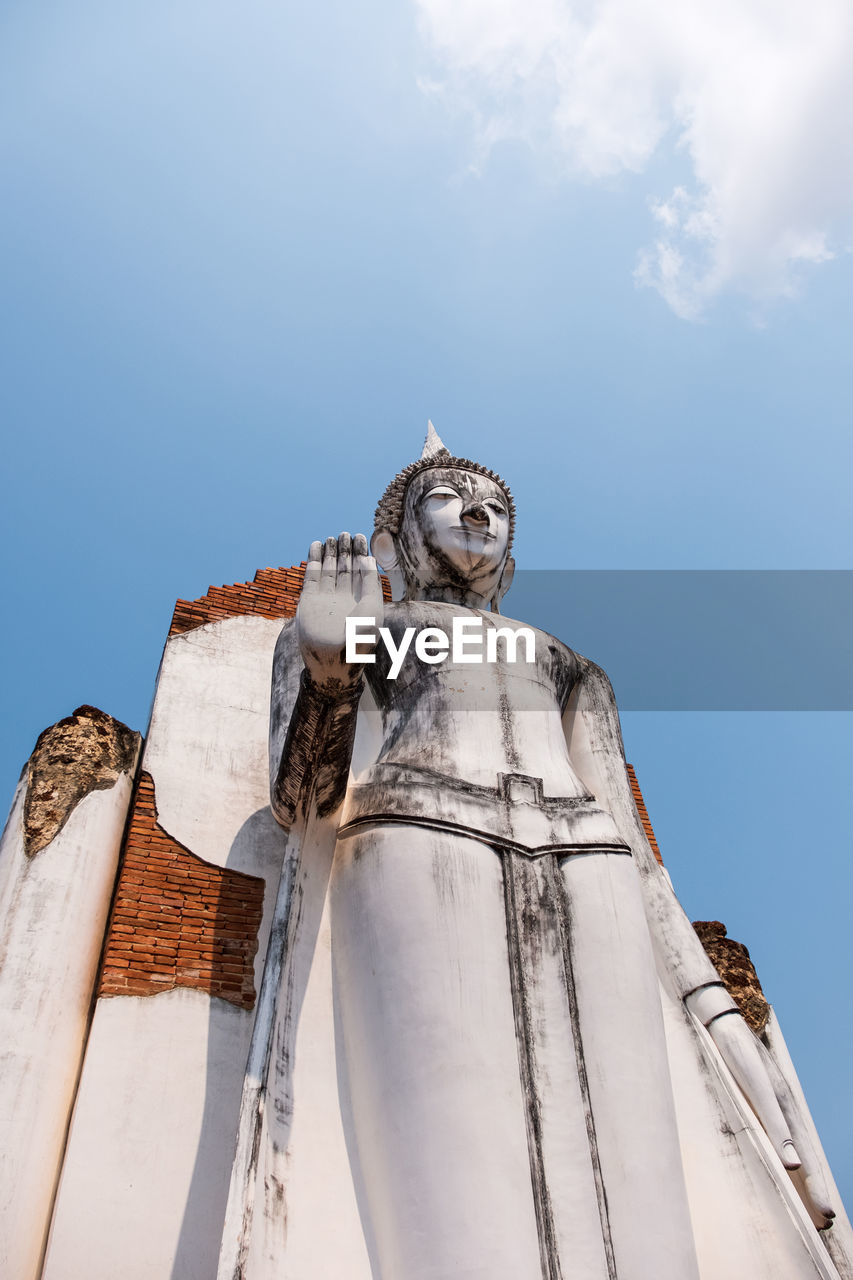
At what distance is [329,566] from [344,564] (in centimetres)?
5

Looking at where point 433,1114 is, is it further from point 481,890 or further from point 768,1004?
point 768,1004

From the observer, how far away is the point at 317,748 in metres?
3.60

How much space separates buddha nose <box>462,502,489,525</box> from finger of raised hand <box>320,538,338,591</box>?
1122mm

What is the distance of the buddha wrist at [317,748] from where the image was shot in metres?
3.48

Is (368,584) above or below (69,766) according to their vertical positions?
below

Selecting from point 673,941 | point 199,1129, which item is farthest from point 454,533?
point 199,1129

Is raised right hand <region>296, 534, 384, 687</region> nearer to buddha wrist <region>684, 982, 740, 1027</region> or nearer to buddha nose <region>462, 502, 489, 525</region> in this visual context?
buddha nose <region>462, 502, 489, 525</region>

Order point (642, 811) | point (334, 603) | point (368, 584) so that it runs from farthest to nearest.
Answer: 1. point (642, 811)
2. point (368, 584)
3. point (334, 603)

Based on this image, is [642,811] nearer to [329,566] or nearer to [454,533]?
[454,533]

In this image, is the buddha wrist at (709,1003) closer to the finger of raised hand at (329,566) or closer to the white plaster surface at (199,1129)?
the white plaster surface at (199,1129)

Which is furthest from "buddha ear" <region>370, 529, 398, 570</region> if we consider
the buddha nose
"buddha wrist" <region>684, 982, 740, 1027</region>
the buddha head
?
"buddha wrist" <region>684, 982, 740, 1027</region>

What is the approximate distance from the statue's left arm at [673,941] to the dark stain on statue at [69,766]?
1968 millimetres

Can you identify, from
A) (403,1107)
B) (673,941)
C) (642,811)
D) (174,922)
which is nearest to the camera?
(403,1107)

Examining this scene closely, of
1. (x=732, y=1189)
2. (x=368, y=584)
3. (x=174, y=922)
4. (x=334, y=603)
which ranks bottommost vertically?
(x=732, y=1189)
